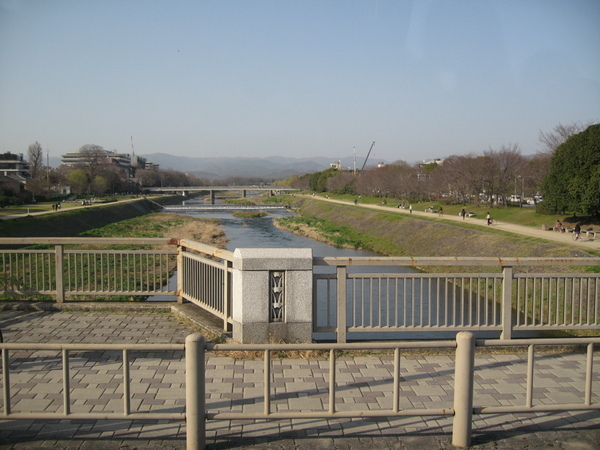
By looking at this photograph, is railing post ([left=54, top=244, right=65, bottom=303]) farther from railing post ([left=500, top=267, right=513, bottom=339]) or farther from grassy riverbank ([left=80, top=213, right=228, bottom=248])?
grassy riverbank ([left=80, top=213, right=228, bottom=248])

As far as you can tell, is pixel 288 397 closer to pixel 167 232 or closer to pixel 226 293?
pixel 226 293

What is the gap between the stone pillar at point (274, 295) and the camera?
7.06 m

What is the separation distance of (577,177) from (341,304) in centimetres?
3564

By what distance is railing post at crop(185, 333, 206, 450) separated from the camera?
14.3 ft

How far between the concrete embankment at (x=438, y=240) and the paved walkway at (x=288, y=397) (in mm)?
21520

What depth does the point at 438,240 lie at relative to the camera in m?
40.1

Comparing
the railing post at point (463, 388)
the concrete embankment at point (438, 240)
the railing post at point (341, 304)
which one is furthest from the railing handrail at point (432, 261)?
the concrete embankment at point (438, 240)

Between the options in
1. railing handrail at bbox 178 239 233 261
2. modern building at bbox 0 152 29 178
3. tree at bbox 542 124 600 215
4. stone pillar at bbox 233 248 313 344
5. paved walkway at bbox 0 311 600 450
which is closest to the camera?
paved walkway at bbox 0 311 600 450

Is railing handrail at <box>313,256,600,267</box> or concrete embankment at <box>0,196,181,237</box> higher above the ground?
railing handrail at <box>313,256,600,267</box>

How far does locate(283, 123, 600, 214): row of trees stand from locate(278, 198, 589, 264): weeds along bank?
273 inches

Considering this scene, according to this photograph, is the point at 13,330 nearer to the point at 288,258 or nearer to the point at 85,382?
the point at 85,382

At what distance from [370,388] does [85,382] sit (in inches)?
122

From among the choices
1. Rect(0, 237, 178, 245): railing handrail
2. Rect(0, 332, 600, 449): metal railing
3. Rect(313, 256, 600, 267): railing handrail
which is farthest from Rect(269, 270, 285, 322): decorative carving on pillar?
Rect(0, 237, 178, 245): railing handrail

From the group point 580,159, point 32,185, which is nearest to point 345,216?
point 580,159
